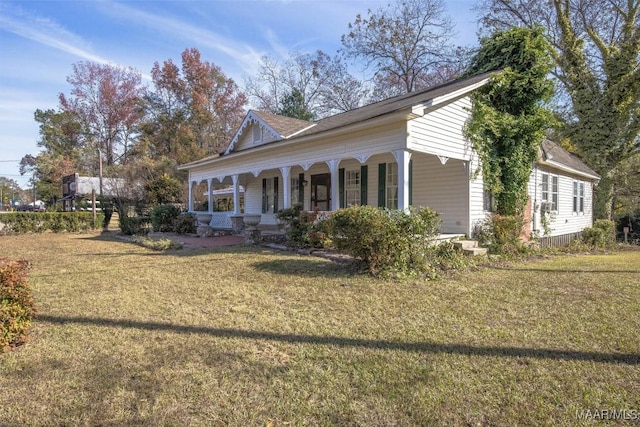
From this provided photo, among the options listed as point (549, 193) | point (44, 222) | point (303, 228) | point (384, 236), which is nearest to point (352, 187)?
point (303, 228)

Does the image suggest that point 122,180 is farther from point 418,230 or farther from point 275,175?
point 418,230

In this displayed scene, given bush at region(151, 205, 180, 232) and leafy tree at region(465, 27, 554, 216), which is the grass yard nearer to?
leafy tree at region(465, 27, 554, 216)

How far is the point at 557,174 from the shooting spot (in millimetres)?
15250

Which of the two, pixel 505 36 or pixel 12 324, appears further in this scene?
pixel 505 36

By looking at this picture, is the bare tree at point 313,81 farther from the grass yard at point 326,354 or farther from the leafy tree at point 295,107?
the grass yard at point 326,354

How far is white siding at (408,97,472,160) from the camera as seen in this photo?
30.2ft


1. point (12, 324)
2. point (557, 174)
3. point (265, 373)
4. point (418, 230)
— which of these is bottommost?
point (265, 373)

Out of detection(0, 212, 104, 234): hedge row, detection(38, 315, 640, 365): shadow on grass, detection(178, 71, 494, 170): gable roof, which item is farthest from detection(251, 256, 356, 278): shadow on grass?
detection(0, 212, 104, 234): hedge row

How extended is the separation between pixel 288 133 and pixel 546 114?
874 cm

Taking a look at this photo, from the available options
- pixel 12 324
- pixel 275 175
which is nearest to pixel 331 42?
pixel 275 175

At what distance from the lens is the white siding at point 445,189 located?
11.1 m

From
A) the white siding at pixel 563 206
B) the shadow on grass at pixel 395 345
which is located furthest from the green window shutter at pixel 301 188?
the shadow on grass at pixel 395 345

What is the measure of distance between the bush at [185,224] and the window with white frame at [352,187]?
798 cm

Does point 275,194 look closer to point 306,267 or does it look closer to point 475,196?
point 475,196
